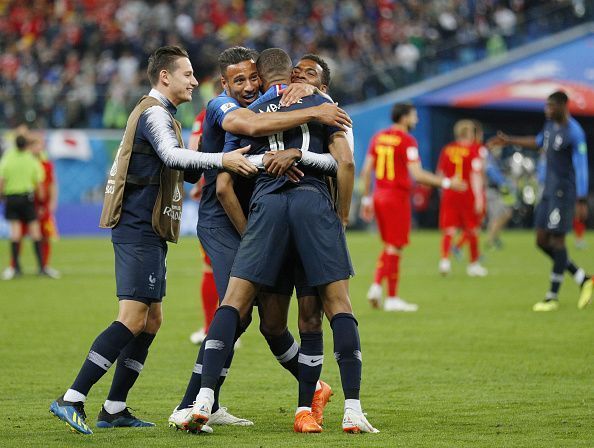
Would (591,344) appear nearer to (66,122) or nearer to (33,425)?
(33,425)

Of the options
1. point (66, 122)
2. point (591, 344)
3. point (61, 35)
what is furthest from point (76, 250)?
point (591, 344)

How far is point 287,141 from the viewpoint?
6.84 m

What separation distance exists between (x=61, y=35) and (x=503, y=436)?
2987cm

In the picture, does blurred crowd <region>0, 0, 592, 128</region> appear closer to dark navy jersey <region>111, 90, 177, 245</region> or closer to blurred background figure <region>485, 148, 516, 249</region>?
blurred background figure <region>485, 148, 516, 249</region>

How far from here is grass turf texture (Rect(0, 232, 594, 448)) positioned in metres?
6.72

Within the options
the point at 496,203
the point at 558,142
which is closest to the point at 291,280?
the point at 558,142

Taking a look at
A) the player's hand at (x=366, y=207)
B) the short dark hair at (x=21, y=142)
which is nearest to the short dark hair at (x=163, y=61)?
the player's hand at (x=366, y=207)

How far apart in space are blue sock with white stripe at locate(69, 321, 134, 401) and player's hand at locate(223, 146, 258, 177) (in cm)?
113

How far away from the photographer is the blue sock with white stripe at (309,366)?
22.8 feet

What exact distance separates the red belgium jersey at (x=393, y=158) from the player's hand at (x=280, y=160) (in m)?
7.68

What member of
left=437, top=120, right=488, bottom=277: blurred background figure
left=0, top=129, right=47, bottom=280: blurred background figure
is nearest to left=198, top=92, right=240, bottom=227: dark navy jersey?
left=0, top=129, right=47, bottom=280: blurred background figure

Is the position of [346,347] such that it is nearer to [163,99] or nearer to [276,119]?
[276,119]

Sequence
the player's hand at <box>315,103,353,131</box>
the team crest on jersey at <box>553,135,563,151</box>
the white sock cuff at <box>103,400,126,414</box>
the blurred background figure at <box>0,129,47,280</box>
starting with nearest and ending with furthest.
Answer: the player's hand at <box>315,103,353,131</box>
the white sock cuff at <box>103,400,126,414</box>
the team crest on jersey at <box>553,135,563,151</box>
the blurred background figure at <box>0,129,47,280</box>

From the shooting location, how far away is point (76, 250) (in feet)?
84.5
